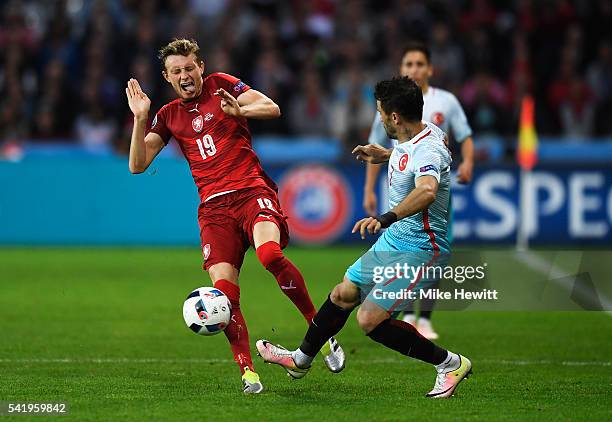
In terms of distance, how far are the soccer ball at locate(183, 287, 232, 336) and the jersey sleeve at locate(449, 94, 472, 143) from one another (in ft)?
11.4

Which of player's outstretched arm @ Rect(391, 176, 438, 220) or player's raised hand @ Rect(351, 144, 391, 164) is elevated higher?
player's raised hand @ Rect(351, 144, 391, 164)

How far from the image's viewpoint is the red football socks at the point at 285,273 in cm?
764

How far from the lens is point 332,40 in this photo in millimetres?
20359

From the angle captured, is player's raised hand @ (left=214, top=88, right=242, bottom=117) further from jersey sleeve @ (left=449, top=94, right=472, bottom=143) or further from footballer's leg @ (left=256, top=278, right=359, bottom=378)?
jersey sleeve @ (left=449, top=94, right=472, bottom=143)

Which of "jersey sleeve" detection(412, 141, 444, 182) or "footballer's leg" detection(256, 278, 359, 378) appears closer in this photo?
"jersey sleeve" detection(412, 141, 444, 182)

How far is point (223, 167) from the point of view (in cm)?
802

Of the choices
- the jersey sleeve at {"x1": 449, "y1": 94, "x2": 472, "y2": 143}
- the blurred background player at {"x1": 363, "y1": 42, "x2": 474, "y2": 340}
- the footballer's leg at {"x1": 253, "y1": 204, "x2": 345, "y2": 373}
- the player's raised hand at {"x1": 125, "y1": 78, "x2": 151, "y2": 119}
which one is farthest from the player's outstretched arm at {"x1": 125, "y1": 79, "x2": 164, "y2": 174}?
the jersey sleeve at {"x1": 449, "y1": 94, "x2": 472, "y2": 143}

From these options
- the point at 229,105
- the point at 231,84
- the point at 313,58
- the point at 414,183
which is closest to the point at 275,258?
the point at 229,105

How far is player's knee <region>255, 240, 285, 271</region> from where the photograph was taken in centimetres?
762

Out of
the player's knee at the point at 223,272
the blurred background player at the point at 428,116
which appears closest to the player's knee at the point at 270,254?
the player's knee at the point at 223,272

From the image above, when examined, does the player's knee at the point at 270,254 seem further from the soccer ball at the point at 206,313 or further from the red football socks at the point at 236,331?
the soccer ball at the point at 206,313

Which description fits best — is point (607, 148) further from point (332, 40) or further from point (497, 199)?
point (332, 40)

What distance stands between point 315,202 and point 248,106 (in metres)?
10.2

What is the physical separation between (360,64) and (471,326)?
913 centimetres
